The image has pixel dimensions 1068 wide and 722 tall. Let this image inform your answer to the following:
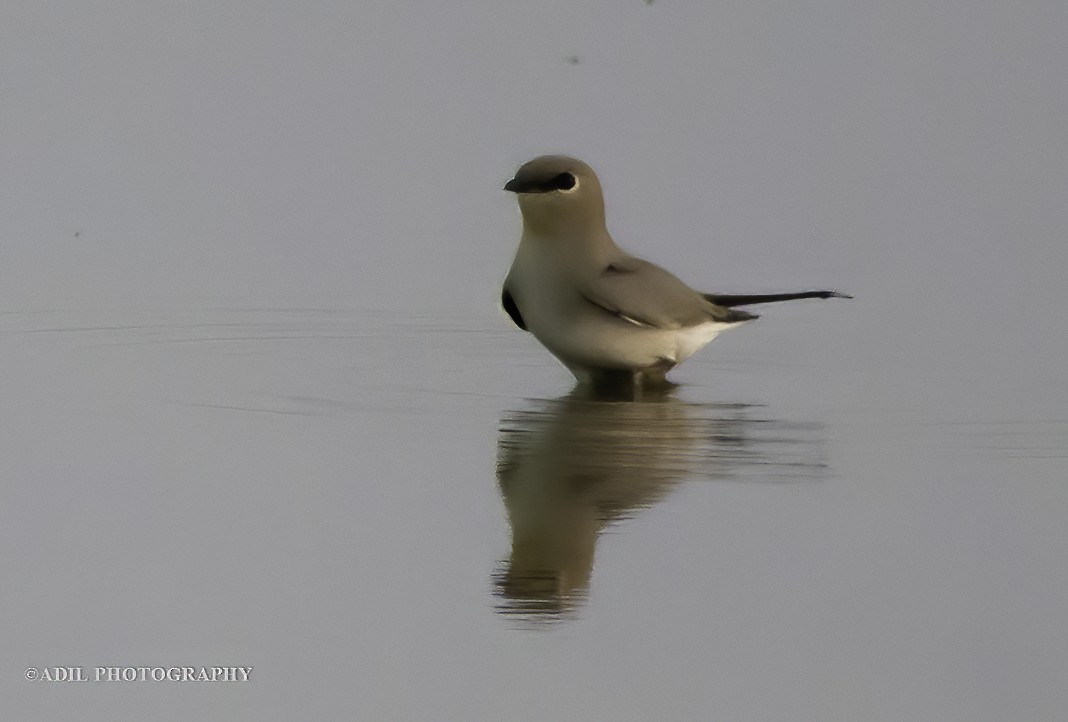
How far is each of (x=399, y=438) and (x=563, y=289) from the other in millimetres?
1107

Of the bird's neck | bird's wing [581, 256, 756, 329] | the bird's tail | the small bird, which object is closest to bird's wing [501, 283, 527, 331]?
the small bird

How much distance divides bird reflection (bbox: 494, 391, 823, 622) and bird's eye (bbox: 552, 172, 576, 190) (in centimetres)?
68

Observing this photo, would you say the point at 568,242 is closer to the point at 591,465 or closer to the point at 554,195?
the point at 554,195

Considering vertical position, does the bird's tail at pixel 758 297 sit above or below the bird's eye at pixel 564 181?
below

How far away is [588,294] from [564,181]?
16.0 inches

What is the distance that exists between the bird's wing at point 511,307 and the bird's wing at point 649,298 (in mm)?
284

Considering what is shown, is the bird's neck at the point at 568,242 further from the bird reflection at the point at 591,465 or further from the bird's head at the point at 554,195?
the bird reflection at the point at 591,465

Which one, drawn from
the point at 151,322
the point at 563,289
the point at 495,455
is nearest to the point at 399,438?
the point at 495,455

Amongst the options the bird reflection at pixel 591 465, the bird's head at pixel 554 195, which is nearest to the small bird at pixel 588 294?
the bird's head at pixel 554 195

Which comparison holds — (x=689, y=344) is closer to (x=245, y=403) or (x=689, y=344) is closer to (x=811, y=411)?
(x=811, y=411)

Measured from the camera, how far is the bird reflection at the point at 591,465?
4504mm

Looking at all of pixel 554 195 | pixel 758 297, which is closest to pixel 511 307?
pixel 554 195

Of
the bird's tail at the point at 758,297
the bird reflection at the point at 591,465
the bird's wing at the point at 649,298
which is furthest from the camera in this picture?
the bird's tail at the point at 758,297

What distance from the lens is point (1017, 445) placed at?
5.65 metres
